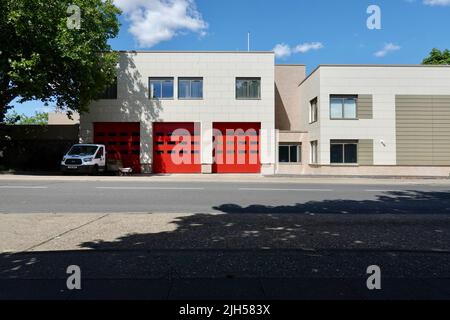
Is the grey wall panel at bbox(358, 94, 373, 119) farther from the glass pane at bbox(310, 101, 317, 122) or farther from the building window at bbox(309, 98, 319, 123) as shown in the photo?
the glass pane at bbox(310, 101, 317, 122)

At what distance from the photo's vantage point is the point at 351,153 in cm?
2428

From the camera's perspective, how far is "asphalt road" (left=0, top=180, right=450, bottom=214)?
9422 mm

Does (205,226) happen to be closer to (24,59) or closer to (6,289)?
(6,289)

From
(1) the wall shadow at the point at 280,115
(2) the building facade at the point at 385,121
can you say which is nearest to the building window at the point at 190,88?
(1) the wall shadow at the point at 280,115

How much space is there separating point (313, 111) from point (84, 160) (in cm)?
1552

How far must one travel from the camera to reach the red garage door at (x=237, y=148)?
25188 mm

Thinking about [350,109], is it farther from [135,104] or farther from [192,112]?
[135,104]

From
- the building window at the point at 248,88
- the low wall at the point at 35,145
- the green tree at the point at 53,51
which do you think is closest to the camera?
the green tree at the point at 53,51

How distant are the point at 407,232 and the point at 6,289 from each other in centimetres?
632

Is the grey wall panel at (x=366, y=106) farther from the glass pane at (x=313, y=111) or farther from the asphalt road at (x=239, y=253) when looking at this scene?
the asphalt road at (x=239, y=253)

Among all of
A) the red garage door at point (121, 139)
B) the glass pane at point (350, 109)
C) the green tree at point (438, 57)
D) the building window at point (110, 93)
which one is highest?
the green tree at point (438, 57)

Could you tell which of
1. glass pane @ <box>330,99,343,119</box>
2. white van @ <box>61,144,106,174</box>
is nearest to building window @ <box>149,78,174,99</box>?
white van @ <box>61,144,106,174</box>

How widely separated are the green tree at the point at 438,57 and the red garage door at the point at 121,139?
106 feet
